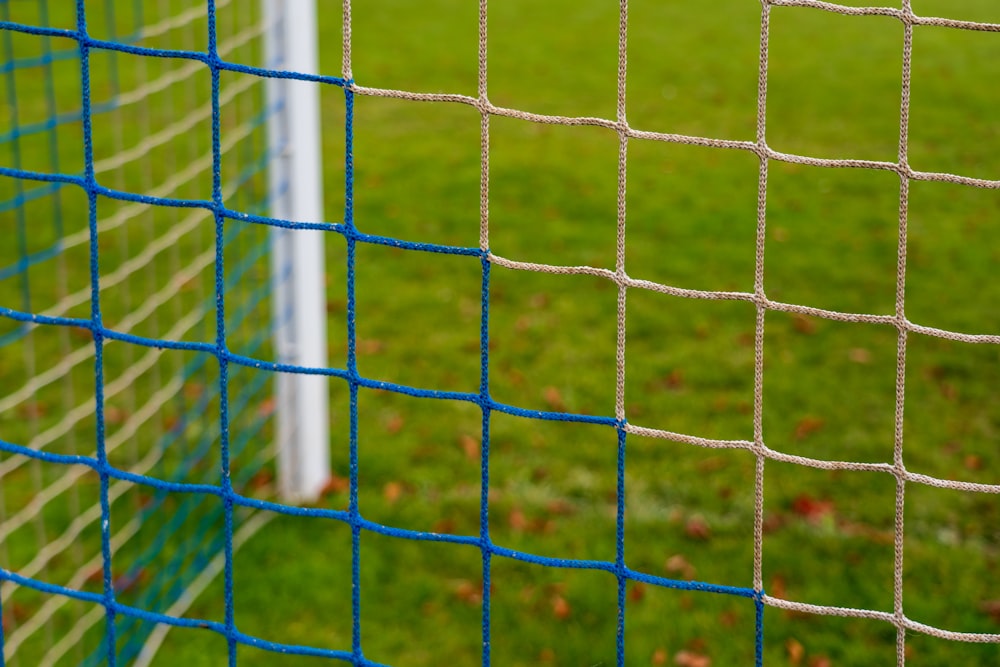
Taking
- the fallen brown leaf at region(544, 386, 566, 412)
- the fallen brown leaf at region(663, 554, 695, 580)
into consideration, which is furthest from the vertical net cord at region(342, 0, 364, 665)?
the fallen brown leaf at region(544, 386, 566, 412)

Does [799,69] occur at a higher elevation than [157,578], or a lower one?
higher

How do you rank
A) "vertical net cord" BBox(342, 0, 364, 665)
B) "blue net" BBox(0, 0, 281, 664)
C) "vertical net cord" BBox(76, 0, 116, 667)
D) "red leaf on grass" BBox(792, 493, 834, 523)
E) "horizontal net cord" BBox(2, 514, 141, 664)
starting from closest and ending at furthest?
"vertical net cord" BBox(342, 0, 364, 665) → "vertical net cord" BBox(76, 0, 116, 667) → "blue net" BBox(0, 0, 281, 664) → "horizontal net cord" BBox(2, 514, 141, 664) → "red leaf on grass" BBox(792, 493, 834, 523)

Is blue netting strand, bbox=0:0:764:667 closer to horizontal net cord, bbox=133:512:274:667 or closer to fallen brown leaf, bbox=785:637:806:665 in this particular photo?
horizontal net cord, bbox=133:512:274:667

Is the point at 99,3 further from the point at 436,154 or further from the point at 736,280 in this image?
the point at 736,280

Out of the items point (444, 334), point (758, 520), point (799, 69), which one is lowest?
point (444, 334)

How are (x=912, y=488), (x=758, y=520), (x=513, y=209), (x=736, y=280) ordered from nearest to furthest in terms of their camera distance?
(x=758, y=520) < (x=912, y=488) < (x=736, y=280) < (x=513, y=209)

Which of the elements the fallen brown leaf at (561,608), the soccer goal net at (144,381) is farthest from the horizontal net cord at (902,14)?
the fallen brown leaf at (561,608)

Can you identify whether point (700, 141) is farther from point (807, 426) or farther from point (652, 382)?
point (652, 382)

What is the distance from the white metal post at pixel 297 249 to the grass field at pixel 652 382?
0.82 feet

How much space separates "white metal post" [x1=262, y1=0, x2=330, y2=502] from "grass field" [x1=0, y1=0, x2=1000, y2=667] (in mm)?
250

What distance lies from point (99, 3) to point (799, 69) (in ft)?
21.1

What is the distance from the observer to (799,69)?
11.3 meters

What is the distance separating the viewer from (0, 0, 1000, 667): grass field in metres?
3.92

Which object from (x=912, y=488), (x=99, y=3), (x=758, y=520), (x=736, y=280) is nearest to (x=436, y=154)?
(x=736, y=280)
